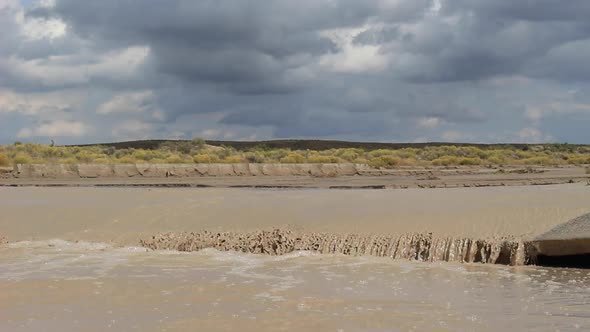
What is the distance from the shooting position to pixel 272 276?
8.57 meters

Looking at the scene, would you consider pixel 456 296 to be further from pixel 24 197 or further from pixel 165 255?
pixel 24 197

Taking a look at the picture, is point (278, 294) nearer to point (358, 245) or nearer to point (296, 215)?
point (358, 245)

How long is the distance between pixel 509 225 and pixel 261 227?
13.9 ft

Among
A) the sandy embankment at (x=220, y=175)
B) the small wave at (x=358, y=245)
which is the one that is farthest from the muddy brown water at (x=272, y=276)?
the sandy embankment at (x=220, y=175)

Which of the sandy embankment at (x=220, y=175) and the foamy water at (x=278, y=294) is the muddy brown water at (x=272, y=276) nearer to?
the foamy water at (x=278, y=294)

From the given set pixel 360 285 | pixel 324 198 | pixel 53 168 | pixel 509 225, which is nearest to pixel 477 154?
pixel 53 168

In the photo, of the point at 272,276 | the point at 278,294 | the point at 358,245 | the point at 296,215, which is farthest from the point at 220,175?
the point at 278,294

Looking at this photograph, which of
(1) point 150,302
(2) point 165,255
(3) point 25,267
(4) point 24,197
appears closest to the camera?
(1) point 150,302

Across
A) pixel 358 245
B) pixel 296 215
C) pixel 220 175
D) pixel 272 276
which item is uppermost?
pixel 220 175

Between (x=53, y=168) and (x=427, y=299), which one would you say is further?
(x=53, y=168)

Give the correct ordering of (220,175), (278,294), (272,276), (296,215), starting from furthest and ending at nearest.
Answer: (220,175) → (296,215) → (272,276) → (278,294)

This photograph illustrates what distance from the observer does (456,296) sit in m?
7.22

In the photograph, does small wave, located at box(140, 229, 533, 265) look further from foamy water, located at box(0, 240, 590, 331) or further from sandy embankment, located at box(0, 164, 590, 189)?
sandy embankment, located at box(0, 164, 590, 189)

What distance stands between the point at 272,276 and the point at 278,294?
1.17 meters
